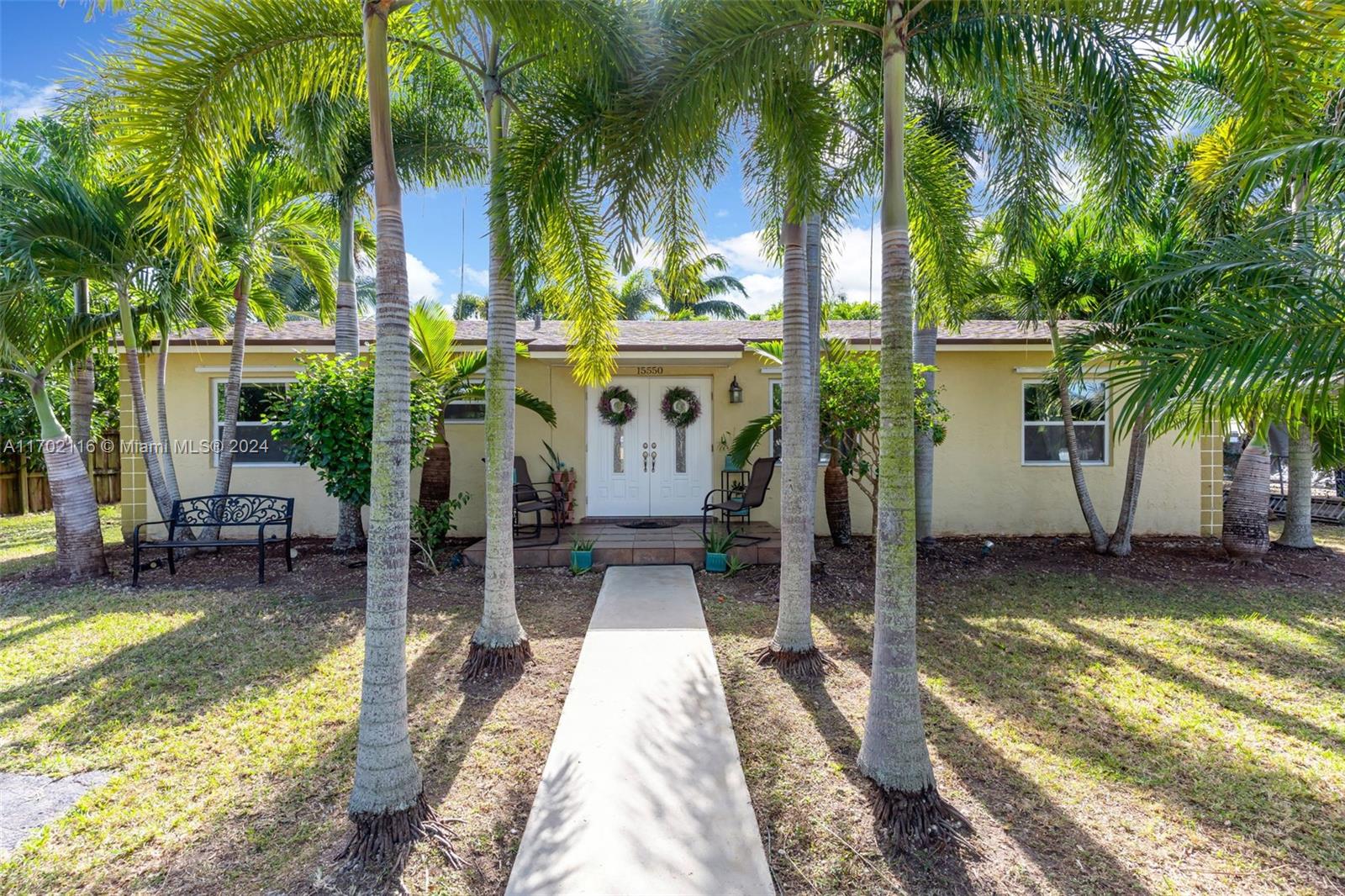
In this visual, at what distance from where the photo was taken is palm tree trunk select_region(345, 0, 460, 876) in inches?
104

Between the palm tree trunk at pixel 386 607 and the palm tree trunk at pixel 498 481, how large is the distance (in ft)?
5.03

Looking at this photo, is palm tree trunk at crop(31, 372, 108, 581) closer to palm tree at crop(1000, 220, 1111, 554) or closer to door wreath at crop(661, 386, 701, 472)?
door wreath at crop(661, 386, 701, 472)

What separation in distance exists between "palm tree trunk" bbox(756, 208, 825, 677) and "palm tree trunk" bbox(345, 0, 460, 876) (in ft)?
A: 8.82

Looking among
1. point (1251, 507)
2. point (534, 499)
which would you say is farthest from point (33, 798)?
point (1251, 507)

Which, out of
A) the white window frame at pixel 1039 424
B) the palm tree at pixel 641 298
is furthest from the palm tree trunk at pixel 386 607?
the palm tree at pixel 641 298

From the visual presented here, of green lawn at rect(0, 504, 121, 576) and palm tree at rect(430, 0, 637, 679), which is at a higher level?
palm tree at rect(430, 0, 637, 679)

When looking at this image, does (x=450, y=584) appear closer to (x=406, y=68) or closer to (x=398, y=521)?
(x=398, y=521)

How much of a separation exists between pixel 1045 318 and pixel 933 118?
3.09 meters

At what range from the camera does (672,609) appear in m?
5.74

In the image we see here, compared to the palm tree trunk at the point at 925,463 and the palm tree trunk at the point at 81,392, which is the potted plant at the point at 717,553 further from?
the palm tree trunk at the point at 81,392

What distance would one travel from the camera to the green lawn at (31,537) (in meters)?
8.04

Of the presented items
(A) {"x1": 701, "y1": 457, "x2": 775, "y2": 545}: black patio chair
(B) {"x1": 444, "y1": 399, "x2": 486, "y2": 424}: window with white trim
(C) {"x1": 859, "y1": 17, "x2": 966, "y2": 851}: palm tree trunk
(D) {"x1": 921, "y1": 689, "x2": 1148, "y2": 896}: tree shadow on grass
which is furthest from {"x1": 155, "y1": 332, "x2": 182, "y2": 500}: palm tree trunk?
(D) {"x1": 921, "y1": 689, "x2": 1148, "y2": 896}: tree shadow on grass

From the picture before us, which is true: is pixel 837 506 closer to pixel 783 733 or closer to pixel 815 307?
pixel 815 307

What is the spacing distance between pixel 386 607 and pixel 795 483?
292 centimetres
